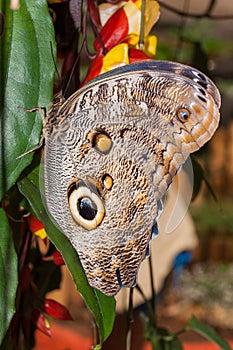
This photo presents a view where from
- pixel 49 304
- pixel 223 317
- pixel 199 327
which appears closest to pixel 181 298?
pixel 223 317

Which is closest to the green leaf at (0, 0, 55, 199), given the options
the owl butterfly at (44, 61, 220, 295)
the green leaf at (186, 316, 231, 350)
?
the owl butterfly at (44, 61, 220, 295)

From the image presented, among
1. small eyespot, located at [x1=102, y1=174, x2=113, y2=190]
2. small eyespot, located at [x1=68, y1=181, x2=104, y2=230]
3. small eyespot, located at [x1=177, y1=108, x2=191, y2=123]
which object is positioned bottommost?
small eyespot, located at [x1=68, y1=181, x2=104, y2=230]

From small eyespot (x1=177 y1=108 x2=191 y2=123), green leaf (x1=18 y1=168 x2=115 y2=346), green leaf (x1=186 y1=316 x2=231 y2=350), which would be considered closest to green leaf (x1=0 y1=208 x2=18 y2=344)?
green leaf (x1=18 y1=168 x2=115 y2=346)

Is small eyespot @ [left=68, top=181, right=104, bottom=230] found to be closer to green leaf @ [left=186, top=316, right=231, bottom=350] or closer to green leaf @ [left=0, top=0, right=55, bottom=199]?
green leaf @ [left=0, top=0, right=55, bottom=199]

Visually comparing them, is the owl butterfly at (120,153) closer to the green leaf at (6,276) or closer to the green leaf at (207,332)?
the green leaf at (6,276)

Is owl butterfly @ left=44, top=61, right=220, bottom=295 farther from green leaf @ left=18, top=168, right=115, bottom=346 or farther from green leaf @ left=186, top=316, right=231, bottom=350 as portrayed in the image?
green leaf @ left=186, top=316, right=231, bottom=350

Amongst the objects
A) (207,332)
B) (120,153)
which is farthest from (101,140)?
(207,332)

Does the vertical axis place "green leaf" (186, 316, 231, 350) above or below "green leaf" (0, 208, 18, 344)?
below

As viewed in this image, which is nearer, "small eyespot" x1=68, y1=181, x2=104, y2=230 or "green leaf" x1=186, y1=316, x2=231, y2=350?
"small eyespot" x1=68, y1=181, x2=104, y2=230

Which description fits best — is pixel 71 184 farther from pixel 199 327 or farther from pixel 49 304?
pixel 199 327

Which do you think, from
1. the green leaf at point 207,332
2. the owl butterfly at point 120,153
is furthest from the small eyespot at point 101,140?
the green leaf at point 207,332
